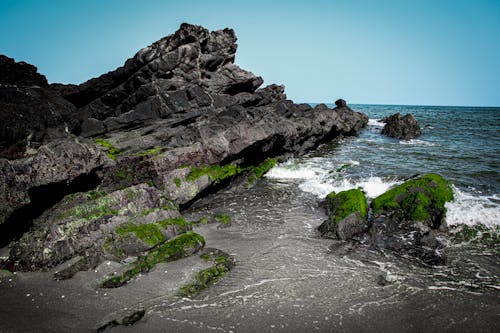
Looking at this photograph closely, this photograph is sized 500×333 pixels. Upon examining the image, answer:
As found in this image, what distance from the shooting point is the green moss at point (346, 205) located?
38.3 ft

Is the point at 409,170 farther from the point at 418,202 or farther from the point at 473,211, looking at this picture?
the point at 418,202

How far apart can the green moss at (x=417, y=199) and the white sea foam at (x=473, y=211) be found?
0.62 m

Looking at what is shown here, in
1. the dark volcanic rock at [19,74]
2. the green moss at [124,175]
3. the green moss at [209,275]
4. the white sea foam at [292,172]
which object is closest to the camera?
the green moss at [209,275]

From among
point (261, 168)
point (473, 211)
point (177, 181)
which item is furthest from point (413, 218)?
point (261, 168)

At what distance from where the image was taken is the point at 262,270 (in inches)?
349

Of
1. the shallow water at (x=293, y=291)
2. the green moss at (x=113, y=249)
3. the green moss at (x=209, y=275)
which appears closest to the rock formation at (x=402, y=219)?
the shallow water at (x=293, y=291)

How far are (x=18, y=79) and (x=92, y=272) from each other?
13.9m

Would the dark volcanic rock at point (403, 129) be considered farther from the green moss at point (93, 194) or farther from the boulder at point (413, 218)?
the green moss at point (93, 194)

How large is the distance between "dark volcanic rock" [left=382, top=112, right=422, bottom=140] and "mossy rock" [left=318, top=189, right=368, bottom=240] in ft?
109

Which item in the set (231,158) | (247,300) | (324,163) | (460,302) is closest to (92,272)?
(247,300)

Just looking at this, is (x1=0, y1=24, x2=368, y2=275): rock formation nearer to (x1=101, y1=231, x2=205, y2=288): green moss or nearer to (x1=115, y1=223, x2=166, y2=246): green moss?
(x1=115, y1=223, x2=166, y2=246): green moss

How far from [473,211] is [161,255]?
1333 cm

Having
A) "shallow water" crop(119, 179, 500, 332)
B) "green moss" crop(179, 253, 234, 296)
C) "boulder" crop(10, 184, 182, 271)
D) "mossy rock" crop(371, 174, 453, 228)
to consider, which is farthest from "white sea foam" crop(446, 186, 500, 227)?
"boulder" crop(10, 184, 182, 271)

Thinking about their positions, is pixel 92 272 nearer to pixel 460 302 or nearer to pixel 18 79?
pixel 460 302
